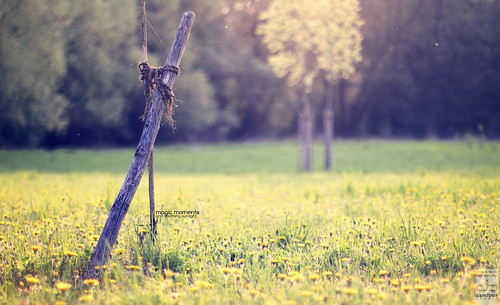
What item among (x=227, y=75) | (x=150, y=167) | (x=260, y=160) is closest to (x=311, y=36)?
(x=260, y=160)

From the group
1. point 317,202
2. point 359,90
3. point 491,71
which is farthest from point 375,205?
point 359,90

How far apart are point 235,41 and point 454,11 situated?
19749 mm

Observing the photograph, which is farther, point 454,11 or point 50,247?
point 454,11

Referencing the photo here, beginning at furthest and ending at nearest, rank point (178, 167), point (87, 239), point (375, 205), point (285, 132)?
point (285, 132) < point (178, 167) < point (375, 205) < point (87, 239)

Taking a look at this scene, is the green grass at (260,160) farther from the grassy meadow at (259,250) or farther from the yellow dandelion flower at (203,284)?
the yellow dandelion flower at (203,284)

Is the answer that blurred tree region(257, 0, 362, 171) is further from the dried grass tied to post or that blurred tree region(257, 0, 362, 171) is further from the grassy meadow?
the dried grass tied to post

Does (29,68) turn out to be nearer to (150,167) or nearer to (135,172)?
(150,167)

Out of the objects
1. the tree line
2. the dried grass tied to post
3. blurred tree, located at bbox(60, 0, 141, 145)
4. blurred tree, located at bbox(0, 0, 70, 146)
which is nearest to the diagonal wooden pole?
the dried grass tied to post

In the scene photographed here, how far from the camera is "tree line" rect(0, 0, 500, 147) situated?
1217cm

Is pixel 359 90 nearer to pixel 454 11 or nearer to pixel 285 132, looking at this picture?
pixel 285 132

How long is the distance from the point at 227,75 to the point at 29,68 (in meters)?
16.8

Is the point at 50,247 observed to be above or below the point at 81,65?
below

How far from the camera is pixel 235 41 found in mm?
27859

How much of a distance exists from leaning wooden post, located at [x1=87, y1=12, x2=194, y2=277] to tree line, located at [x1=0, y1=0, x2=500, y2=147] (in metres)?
5.10
